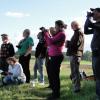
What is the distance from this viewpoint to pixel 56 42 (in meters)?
12.7

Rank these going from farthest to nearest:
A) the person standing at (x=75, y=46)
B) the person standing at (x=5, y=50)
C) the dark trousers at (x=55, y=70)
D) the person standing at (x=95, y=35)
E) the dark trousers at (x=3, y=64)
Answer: the dark trousers at (x=3, y=64), the person standing at (x=5, y=50), the person standing at (x=75, y=46), the dark trousers at (x=55, y=70), the person standing at (x=95, y=35)

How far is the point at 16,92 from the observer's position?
45.6 feet

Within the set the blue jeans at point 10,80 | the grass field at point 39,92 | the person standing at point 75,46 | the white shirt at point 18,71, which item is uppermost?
the person standing at point 75,46

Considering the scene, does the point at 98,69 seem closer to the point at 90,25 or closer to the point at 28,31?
the point at 90,25

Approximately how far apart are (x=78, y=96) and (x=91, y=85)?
1.67 m

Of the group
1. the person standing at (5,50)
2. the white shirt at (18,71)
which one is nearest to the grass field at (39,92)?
the white shirt at (18,71)

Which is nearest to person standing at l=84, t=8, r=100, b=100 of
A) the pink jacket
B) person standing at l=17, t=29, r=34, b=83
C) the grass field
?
the grass field

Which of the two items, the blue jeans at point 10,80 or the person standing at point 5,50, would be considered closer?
the blue jeans at point 10,80

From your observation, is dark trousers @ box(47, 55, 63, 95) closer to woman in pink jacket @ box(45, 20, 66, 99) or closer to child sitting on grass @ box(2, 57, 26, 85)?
woman in pink jacket @ box(45, 20, 66, 99)

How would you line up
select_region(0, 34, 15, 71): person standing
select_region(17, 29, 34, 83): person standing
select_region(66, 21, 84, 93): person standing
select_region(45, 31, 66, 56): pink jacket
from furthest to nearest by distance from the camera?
select_region(0, 34, 15, 71): person standing → select_region(17, 29, 34, 83): person standing → select_region(66, 21, 84, 93): person standing → select_region(45, 31, 66, 56): pink jacket

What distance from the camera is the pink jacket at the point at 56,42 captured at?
41.4 ft

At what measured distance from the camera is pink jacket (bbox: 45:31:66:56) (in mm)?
12609

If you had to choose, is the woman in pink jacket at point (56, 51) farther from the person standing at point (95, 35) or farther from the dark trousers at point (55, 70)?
the person standing at point (95, 35)

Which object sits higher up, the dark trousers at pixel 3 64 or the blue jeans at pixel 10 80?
the dark trousers at pixel 3 64
